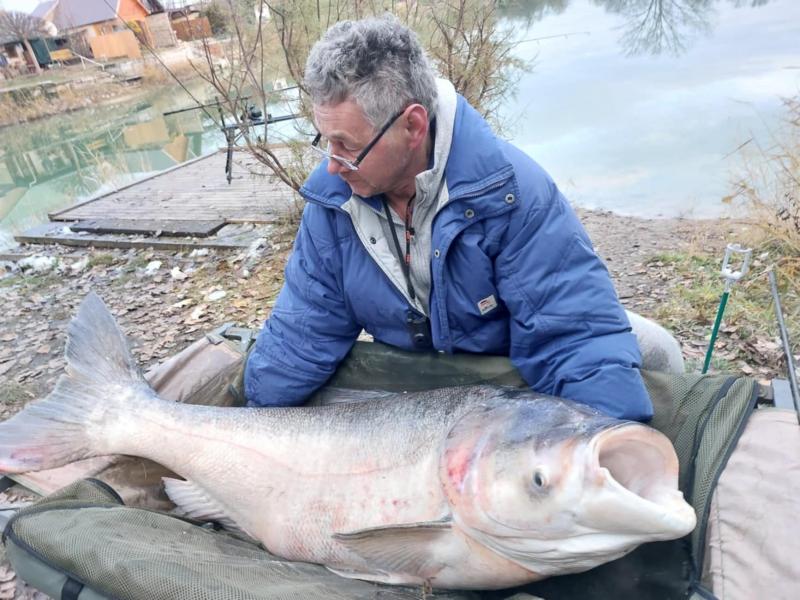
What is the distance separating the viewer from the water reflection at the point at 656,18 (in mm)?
15749

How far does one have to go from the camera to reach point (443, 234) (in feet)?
6.77

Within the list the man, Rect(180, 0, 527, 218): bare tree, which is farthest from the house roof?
the man

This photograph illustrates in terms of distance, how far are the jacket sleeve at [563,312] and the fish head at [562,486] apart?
0.26 metres

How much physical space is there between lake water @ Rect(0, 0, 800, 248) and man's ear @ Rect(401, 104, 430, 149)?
21.2 feet

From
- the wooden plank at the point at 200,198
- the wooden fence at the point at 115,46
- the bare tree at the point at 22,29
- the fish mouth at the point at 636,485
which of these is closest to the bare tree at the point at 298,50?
the wooden plank at the point at 200,198

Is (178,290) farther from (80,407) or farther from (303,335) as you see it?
(303,335)

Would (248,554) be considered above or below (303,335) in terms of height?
below

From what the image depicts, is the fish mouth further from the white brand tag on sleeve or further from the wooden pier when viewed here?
the wooden pier

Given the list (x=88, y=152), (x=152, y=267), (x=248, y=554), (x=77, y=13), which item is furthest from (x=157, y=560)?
(x=77, y=13)

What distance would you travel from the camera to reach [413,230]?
7.34ft

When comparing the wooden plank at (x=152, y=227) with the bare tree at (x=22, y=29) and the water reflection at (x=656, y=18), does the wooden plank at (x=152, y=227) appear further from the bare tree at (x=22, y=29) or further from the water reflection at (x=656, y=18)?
the bare tree at (x=22, y=29)

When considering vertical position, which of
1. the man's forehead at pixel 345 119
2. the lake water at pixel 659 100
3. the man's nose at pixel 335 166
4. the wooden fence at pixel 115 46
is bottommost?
the lake water at pixel 659 100

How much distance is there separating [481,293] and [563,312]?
1.08ft

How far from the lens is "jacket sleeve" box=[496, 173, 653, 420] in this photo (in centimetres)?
184
